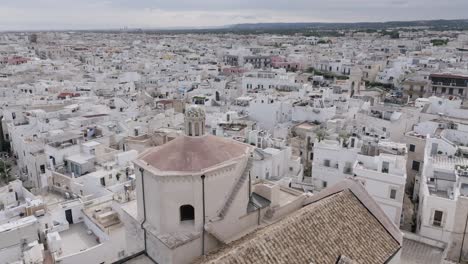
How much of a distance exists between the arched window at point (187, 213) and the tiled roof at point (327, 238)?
1819 mm

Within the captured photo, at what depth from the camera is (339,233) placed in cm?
1483

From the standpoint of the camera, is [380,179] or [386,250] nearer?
[386,250]

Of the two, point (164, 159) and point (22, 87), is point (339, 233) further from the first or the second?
point (22, 87)

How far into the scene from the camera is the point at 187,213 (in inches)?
618

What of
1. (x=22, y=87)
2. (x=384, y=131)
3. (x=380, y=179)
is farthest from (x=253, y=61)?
(x=380, y=179)

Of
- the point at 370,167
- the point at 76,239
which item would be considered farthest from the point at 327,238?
the point at 76,239

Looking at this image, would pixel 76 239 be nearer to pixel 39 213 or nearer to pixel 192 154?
pixel 39 213

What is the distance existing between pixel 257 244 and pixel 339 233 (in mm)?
3694

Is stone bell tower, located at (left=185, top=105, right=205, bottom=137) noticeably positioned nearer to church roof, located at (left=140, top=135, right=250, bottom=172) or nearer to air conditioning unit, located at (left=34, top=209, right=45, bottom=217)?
church roof, located at (left=140, top=135, right=250, bottom=172)

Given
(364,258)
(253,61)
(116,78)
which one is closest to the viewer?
(364,258)

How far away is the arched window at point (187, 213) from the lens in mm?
15539

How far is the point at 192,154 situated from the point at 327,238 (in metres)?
5.91

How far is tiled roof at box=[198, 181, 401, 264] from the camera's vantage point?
12945 mm

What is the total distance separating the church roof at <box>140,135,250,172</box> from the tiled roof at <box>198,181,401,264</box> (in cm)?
322
